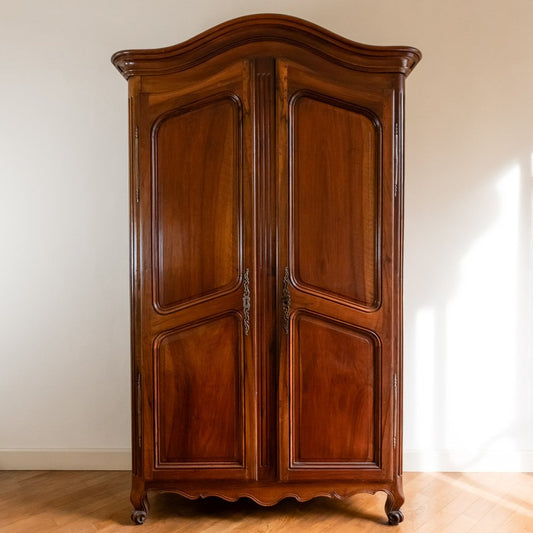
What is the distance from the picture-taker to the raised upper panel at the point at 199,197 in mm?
2236

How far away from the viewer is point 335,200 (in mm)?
2236

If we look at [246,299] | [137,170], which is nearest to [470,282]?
[246,299]

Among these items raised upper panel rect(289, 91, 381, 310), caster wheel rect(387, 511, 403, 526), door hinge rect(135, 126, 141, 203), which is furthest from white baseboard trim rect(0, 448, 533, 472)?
door hinge rect(135, 126, 141, 203)

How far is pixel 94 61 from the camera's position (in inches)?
112

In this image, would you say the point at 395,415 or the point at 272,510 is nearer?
the point at 395,415

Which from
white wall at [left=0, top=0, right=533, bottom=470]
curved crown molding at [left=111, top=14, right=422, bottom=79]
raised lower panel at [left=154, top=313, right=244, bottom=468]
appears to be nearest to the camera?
curved crown molding at [left=111, top=14, right=422, bottom=79]

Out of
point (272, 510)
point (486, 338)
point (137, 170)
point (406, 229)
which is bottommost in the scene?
point (272, 510)

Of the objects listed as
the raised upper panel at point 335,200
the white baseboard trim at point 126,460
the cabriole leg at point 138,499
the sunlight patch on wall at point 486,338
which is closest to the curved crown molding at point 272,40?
the raised upper panel at point 335,200

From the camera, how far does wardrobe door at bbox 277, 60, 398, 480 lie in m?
2.22

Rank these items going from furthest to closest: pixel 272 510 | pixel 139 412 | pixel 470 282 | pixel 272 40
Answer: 1. pixel 470 282
2. pixel 272 510
3. pixel 139 412
4. pixel 272 40

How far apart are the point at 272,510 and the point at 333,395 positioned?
0.61 metres

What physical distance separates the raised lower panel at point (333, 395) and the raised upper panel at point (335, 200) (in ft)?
0.51

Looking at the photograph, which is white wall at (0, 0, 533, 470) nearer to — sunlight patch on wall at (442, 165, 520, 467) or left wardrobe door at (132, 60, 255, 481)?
sunlight patch on wall at (442, 165, 520, 467)

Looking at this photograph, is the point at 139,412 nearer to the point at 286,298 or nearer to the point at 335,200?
the point at 286,298
